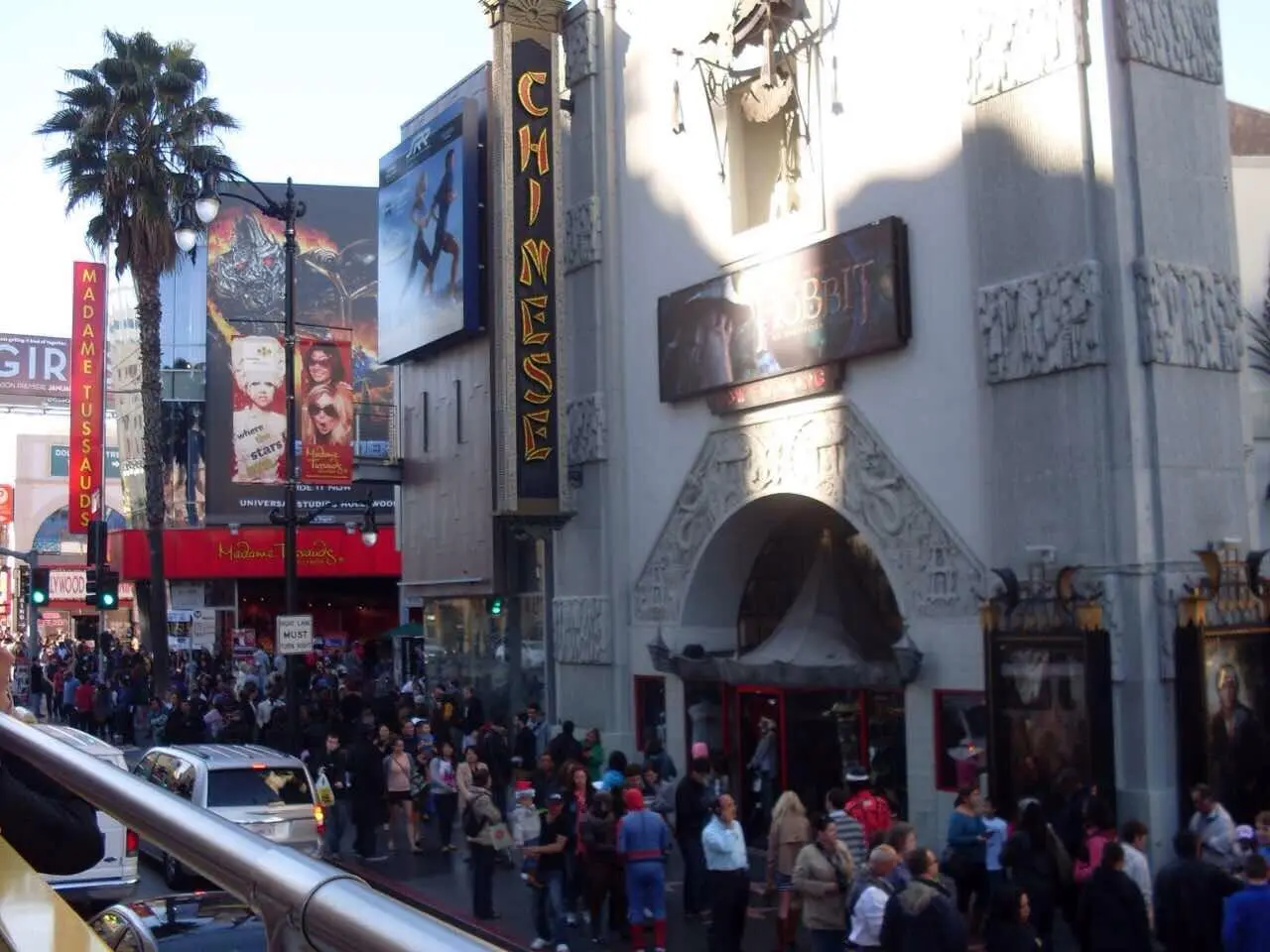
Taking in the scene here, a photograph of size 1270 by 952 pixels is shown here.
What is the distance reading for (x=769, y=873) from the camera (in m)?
13.7

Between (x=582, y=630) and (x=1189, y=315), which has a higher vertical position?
(x=1189, y=315)

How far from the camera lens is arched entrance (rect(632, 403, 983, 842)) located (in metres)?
17.0

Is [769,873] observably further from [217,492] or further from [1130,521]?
[217,492]

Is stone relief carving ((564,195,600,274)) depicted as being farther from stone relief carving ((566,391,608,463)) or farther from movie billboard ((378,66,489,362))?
movie billboard ((378,66,489,362))

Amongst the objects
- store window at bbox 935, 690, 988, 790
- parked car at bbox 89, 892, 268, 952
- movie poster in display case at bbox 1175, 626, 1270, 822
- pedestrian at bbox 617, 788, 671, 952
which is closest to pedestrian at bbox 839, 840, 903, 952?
pedestrian at bbox 617, 788, 671, 952

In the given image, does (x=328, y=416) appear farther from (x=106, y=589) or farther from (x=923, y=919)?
(x=923, y=919)

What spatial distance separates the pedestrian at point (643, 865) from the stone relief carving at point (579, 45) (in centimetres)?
1404

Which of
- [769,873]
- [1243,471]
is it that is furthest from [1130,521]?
[769,873]

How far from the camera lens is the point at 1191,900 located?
9.98 metres

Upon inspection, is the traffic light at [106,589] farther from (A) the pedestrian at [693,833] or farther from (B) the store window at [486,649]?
(A) the pedestrian at [693,833]

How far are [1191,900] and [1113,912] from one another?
3.14 ft

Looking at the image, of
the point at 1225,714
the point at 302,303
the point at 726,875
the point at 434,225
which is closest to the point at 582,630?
the point at 434,225

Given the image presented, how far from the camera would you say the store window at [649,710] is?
21453mm

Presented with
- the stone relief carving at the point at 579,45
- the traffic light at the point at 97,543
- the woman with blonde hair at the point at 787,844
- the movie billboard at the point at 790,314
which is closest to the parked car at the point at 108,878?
the woman with blonde hair at the point at 787,844
